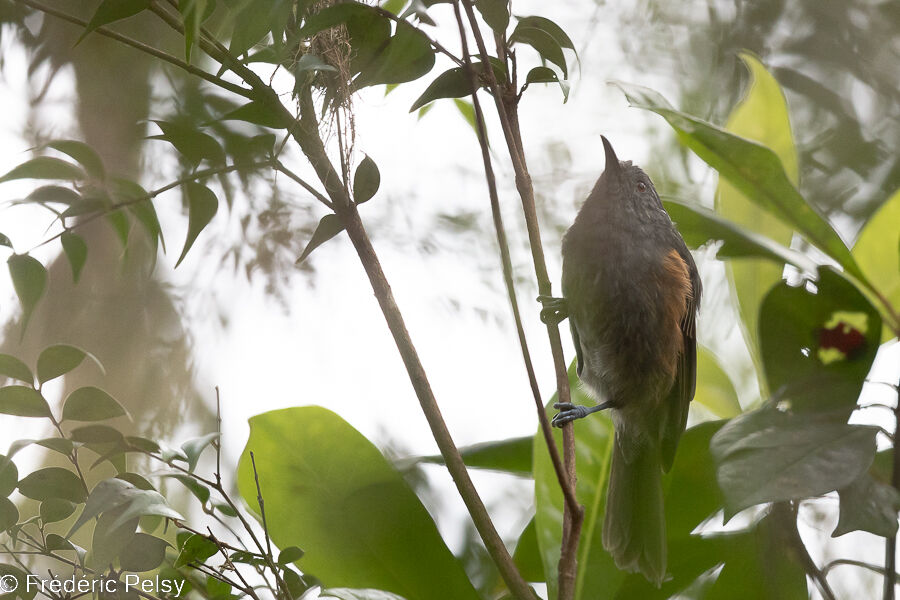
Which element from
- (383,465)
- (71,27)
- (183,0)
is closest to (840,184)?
(383,465)

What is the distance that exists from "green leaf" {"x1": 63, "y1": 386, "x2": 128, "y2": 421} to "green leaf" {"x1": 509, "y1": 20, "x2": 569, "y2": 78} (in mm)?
653

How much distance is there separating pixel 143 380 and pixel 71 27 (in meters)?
0.93

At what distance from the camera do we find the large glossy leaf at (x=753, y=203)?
1.25 meters

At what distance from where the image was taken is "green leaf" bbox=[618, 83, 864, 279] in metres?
0.96

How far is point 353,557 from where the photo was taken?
3.53 ft

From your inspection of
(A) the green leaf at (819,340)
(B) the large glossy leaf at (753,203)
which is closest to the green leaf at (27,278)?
(A) the green leaf at (819,340)

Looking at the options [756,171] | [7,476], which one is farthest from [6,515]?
[756,171]

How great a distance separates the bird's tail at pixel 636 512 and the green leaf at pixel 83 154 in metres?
0.88

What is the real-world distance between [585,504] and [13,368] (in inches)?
34.6

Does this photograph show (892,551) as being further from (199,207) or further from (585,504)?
(199,207)

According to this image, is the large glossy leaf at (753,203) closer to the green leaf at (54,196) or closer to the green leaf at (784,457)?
the green leaf at (784,457)

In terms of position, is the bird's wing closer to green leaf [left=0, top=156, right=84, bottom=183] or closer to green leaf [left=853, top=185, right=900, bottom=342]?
green leaf [left=853, top=185, right=900, bottom=342]

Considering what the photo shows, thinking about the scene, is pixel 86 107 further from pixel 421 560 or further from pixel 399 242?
pixel 421 560

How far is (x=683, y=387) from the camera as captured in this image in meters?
1.30
